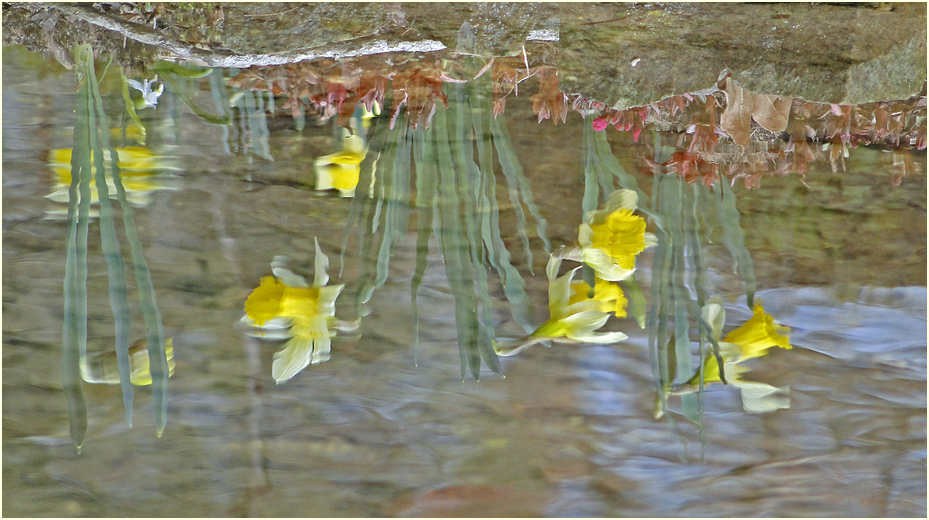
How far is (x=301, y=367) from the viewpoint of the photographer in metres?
0.45

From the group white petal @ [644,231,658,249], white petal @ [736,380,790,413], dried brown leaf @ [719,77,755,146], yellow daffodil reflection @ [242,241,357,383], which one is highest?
dried brown leaf @ [719,77,755,146]

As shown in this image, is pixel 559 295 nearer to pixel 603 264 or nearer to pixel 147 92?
pixel 603 264

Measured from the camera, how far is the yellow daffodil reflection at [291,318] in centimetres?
45

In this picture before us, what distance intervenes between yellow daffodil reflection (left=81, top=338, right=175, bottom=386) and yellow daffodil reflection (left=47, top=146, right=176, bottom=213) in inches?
5.2

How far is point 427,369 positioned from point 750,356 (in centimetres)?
30

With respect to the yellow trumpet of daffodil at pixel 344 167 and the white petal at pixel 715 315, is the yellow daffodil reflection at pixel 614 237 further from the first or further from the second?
the yellow trumpet of daffodil at pixel 344 167

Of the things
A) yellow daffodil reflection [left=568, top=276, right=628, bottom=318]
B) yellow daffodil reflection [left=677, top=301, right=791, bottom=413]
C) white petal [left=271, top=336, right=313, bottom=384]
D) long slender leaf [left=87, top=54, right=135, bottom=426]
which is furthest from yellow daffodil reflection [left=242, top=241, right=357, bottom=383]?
yellow daffodil reflection [left=677, top=301, right=791, bottom=413]

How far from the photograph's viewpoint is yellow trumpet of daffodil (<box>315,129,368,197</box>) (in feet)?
1.51

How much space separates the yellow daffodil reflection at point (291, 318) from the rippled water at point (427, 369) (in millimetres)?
11

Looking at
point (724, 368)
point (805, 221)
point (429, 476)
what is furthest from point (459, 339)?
point (805, 221)

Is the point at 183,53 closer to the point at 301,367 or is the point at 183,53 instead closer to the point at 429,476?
the point at 301,367

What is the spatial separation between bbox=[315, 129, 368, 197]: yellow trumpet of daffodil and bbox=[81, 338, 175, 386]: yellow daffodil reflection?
205 millimetres

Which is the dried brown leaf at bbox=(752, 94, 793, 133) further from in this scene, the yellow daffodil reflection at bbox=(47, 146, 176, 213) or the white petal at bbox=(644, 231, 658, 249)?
the yellow daffodil reflection at bbox=(47, 146, 176, 213)

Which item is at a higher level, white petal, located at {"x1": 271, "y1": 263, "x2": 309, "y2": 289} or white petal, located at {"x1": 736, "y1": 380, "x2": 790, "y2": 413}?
white petal, located at {"x1": 271, "y1": 263, "x2": 309, "y2": 289}
